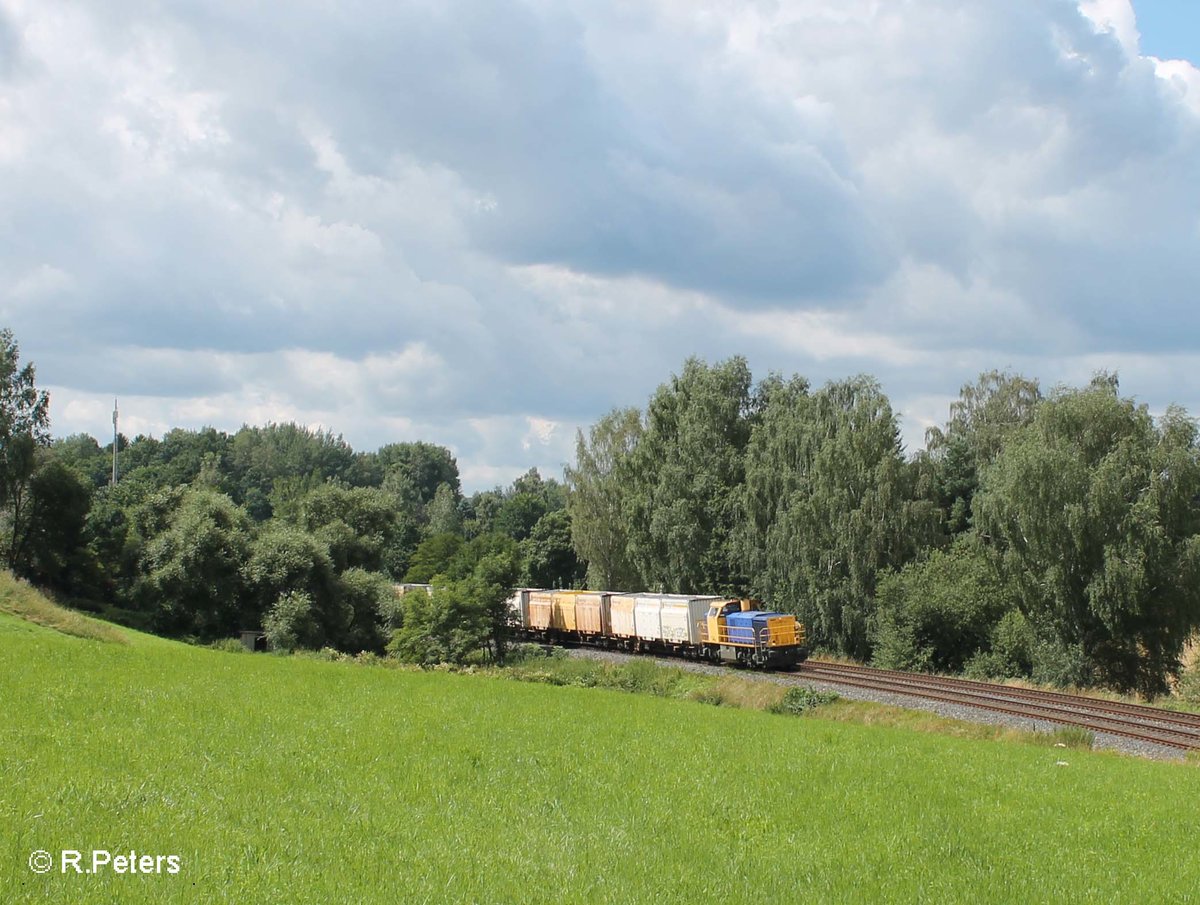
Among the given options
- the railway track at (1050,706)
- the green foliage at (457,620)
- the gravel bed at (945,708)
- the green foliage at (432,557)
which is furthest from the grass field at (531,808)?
the green foliage at (432,557)

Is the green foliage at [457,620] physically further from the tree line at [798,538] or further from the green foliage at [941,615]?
the green foliage at [941,615]

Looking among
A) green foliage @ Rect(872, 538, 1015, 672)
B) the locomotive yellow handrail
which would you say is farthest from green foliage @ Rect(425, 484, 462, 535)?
the locomotive yellow handrail

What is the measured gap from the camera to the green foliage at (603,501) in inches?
2948

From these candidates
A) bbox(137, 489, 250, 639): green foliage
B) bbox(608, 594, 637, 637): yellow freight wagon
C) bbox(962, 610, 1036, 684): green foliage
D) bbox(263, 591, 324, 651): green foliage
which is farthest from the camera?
bbox(137, 489, 250, 639): green foliage

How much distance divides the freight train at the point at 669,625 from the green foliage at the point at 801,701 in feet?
30.5

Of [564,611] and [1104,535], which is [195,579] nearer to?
[564,611]

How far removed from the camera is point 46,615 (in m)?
36.7

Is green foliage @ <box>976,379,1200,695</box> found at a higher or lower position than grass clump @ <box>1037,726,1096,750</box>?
higher

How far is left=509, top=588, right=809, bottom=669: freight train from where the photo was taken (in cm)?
4341

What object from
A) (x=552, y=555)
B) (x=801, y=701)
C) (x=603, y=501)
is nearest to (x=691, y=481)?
(x=603, y=501)

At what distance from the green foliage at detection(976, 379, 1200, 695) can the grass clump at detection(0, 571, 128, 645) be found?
39099mm

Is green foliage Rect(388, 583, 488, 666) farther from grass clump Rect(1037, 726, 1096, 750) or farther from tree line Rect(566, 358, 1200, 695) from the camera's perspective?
grass clump Rect(1037, 726, 1096, 750)

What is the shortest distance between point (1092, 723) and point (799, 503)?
28.6m

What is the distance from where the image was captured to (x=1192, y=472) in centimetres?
4225
